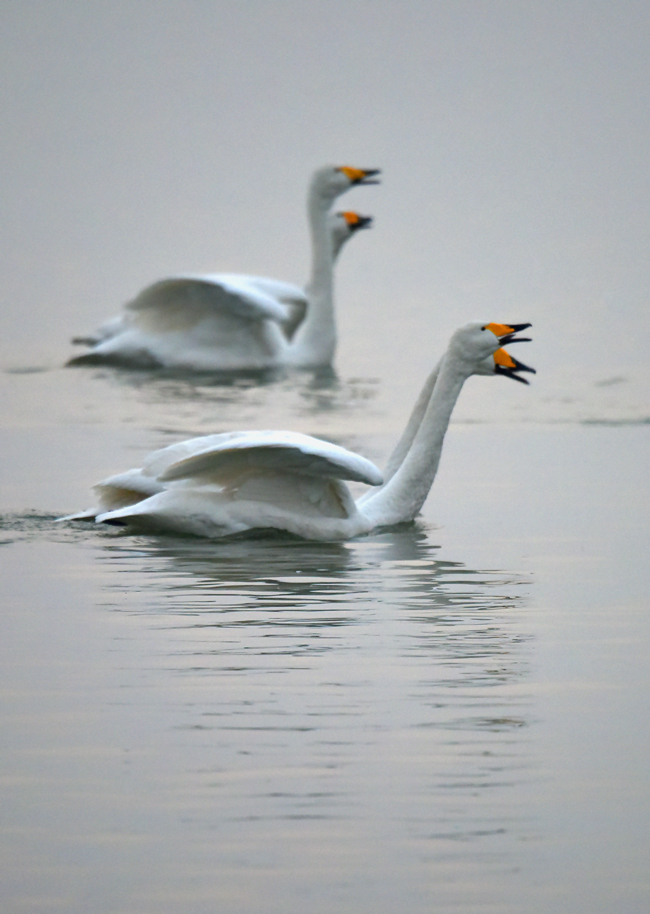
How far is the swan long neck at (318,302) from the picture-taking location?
17562 mm

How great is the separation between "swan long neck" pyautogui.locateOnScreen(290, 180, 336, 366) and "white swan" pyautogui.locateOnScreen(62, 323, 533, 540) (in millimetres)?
7785

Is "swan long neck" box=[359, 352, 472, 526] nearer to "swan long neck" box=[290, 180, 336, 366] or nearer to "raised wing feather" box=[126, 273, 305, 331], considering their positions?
"raised wing feather" box=[126, 273, 305, 331]

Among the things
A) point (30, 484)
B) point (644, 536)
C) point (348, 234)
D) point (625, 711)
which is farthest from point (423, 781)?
point (348, 234)

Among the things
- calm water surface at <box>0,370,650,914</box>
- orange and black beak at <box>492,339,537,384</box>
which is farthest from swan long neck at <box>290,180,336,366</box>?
orange and black beak at <box>492,339,537,384</box>

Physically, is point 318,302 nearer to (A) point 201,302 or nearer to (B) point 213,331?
(B) point 213,331

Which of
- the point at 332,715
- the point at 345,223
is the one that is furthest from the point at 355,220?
the point at 332,715

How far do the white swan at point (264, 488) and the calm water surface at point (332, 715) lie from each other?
0.42ft

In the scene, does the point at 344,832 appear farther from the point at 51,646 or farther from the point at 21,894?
the point at 51,646

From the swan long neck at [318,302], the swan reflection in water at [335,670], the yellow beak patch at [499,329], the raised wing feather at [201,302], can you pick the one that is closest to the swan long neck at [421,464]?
the yellow beak patch at [499,329]

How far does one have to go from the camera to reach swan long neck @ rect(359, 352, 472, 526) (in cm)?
963

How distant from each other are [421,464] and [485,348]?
0.73 meters

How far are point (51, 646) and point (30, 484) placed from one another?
→ 3968 millimetres

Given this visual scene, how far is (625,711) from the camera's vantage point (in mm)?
6320

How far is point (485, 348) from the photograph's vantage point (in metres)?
9.95
